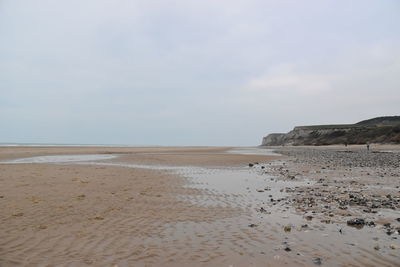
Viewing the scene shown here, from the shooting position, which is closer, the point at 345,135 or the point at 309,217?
the point at 309,217

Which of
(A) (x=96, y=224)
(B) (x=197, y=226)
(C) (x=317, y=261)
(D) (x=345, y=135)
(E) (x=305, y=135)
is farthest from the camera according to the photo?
(E) (x=305, y=135)

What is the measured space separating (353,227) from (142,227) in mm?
5917

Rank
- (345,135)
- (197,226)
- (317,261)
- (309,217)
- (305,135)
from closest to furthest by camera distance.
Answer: (317,261) < (197,226) < (309,217) < (345,135) < (305,135)

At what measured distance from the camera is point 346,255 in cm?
516

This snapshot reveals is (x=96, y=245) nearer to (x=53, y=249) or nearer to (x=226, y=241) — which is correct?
(x=53, y=249)

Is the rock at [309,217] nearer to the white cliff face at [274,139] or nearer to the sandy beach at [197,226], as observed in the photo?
the sandy beach at [197,226]

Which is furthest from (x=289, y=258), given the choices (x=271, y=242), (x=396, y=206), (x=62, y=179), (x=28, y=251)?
(x=62, y=179)

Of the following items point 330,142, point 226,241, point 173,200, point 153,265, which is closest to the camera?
point 153,265

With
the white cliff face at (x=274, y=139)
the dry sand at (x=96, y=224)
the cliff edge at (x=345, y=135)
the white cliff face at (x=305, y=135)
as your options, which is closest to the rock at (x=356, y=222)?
the dry sand at (x=96, y=224)

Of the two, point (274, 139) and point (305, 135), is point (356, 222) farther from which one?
point (274, 139)

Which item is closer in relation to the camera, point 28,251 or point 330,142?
point 28,251

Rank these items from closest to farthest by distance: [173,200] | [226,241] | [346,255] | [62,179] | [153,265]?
[153,265]
[346,255]
[226,241]
[173,200]
[62,179]

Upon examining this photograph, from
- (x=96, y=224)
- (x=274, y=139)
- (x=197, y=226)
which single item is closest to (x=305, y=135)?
(x=274, y=139)

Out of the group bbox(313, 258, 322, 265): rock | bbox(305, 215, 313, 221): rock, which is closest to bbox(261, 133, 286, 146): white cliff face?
bbox(305, 215, 313, 221): rock
